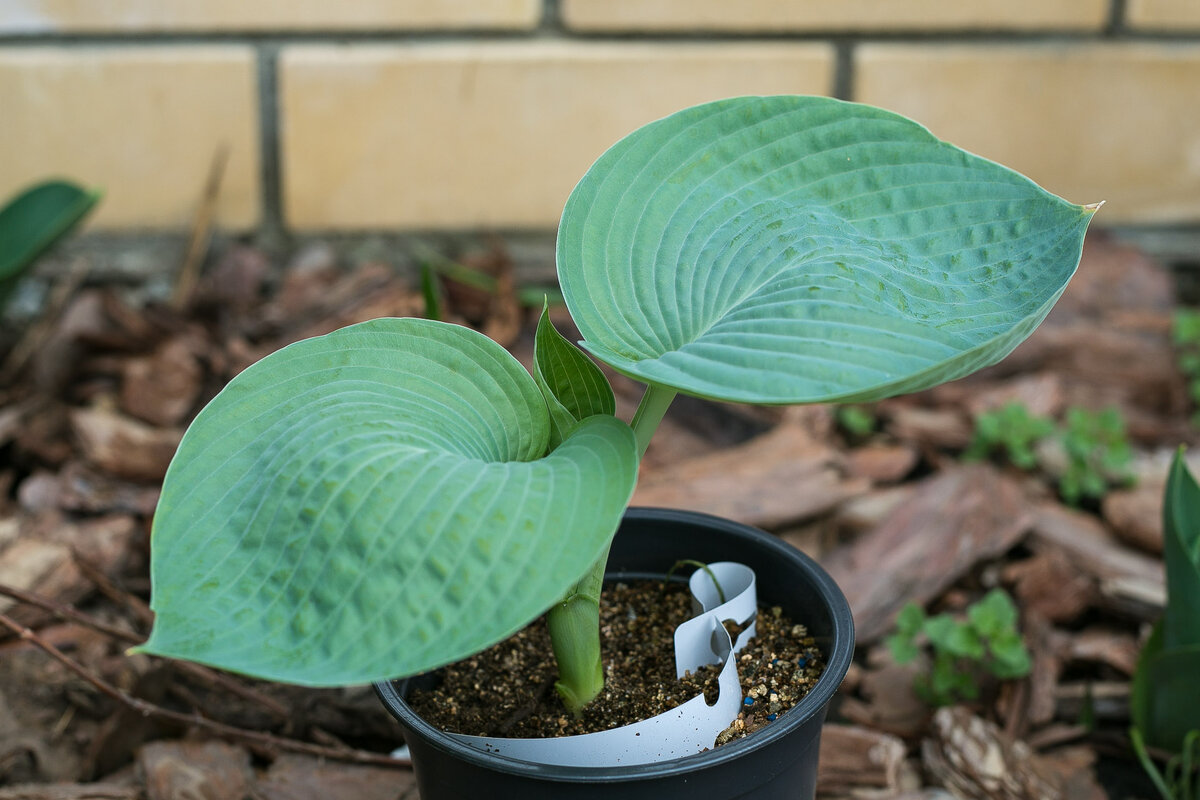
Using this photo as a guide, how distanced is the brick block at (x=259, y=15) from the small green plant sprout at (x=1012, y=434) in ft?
3.10

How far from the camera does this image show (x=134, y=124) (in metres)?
1.76

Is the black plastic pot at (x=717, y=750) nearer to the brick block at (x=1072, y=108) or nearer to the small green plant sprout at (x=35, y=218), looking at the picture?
the small green plant sprout at (x=35, y=218)

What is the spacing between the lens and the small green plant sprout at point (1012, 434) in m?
1.44

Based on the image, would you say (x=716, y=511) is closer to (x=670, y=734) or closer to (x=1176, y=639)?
(x=1176, y=639)

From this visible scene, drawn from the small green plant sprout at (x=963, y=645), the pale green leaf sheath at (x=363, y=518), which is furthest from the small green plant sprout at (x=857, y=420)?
the pale green leaf sheath at (x=363, y=518)

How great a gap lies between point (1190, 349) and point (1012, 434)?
0.48m

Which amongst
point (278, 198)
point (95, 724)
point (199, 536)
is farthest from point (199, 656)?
point (278, 198)

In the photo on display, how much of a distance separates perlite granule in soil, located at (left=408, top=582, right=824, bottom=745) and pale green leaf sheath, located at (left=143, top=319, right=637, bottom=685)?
214 millimetres

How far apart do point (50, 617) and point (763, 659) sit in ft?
2.57

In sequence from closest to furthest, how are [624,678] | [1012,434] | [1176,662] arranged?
[624,678]
[1176,662]
[1012,434]

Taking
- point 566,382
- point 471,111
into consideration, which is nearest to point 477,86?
point 471,111

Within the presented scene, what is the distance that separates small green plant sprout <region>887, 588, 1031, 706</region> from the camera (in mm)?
1080

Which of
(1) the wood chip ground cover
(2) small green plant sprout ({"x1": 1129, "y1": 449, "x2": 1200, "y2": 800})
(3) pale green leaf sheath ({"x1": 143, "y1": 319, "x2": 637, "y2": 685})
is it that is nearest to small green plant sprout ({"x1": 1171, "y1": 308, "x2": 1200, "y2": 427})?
(1) the wood chip ground cover

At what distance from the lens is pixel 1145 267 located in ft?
6.05
